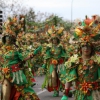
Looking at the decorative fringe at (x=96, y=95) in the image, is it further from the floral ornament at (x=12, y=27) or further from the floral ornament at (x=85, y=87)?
the floral ornament at (x=12, y=27)

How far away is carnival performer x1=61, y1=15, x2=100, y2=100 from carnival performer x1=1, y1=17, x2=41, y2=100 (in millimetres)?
1812

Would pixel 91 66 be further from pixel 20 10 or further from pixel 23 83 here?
pixel 20 10

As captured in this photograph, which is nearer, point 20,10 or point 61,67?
point 61,67

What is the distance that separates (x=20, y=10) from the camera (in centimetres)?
4244

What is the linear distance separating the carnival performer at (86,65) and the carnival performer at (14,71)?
1.81 m

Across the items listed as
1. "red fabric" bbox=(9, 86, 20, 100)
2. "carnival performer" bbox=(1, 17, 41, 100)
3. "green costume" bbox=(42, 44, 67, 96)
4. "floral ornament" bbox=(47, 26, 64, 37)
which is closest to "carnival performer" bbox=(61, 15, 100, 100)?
"carnival performer" bbox=(1, 17, 41, 100)

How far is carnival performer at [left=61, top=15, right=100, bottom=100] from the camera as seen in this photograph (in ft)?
24.2

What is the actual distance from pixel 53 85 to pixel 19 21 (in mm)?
3840

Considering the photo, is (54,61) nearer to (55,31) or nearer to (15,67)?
(55,31)

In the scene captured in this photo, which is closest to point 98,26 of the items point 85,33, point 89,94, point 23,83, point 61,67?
point 85,33

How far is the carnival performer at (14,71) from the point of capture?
921 cm

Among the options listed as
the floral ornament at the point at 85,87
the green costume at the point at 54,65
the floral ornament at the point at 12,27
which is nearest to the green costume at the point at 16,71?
the floral ornament at the point at 12,27

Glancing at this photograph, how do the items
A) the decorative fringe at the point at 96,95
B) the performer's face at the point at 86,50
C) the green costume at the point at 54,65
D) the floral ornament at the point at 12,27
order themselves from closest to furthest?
the decorative fringe at the point at 96,95
the performer's face at the point at 86,50
the floral ornament at the point at 12,27
the green costume at the point at 54,65

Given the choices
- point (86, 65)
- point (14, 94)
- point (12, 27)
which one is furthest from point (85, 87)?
point (12, 27)
